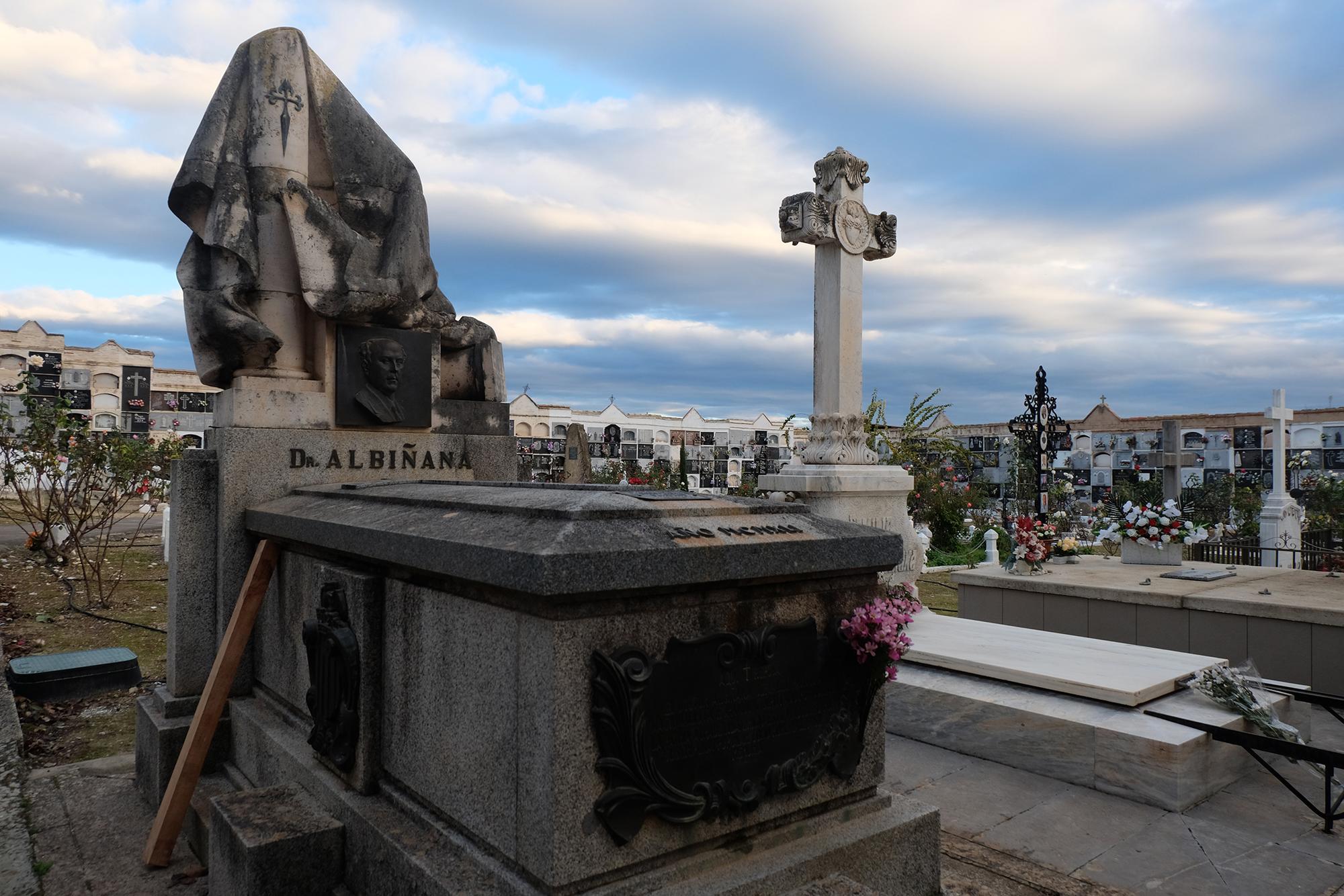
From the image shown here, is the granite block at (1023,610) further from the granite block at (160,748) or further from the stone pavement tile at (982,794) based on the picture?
the granite block at (160,748)

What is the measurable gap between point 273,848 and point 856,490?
212 inches

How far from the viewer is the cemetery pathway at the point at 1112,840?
10.3ft

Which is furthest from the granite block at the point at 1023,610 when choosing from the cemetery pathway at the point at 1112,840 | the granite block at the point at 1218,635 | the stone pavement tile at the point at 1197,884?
the stone pavement tile at the point at 1197,884

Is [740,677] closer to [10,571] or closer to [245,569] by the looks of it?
[245,569]

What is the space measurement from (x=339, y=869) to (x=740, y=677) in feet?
5.26

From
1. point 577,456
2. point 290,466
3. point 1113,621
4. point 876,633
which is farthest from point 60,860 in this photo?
point 577,456

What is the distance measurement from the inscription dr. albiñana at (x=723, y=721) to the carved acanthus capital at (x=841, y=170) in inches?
229

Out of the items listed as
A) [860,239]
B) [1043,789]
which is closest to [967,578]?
[860,239]

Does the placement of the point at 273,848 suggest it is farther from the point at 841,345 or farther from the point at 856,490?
the point at 841,345

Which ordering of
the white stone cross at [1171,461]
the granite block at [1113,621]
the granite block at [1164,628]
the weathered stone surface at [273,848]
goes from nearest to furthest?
the weathered stone surface at [273,848]
the granite block at [1164,628]
the granite block at [1113,621]
the white stone cross at [1171,461]

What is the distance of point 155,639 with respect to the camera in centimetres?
823

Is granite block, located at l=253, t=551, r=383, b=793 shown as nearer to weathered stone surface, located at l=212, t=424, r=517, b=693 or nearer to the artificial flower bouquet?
weathered stone surface, located at l=212, t=424, r=517, b=693

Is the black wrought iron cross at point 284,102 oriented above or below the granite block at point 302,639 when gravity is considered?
above

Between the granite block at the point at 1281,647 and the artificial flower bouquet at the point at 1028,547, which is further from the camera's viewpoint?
the artificial flower bouquet at the point at 1028,547
